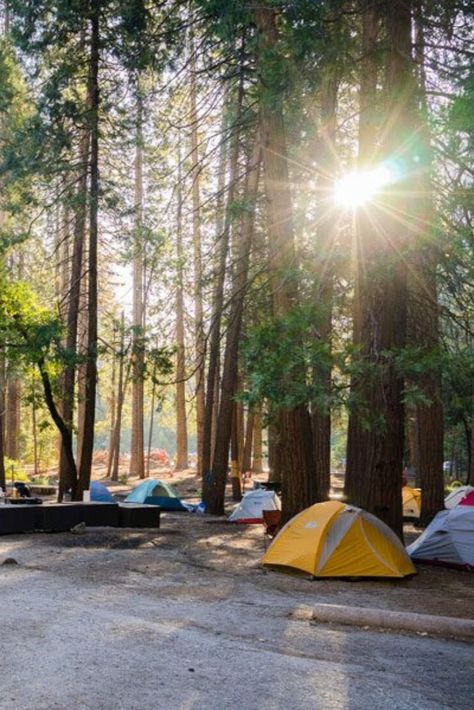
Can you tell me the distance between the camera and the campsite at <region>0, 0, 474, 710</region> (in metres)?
6.39

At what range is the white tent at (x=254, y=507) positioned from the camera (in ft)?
58.6

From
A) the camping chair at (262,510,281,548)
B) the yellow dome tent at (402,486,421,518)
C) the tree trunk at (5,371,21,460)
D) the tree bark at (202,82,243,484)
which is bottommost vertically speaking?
the yellow dome tent at (402,486,421,518)

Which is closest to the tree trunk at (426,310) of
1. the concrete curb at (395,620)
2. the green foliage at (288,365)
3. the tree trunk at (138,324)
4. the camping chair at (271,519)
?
the green foliage at (288,365)

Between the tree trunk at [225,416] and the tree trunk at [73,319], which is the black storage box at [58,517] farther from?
the tree trunk at [225,416]

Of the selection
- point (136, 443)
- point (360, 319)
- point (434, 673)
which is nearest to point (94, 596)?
point (434, 673)

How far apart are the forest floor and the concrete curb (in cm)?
14

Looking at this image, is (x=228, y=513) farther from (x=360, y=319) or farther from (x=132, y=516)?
(x=360, y=319)

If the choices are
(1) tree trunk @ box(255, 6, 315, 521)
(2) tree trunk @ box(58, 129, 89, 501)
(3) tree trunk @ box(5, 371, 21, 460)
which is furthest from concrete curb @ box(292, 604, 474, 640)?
(3) tree trunk @ box(5, 371, 21, 460)

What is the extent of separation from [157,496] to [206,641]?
1498 cm

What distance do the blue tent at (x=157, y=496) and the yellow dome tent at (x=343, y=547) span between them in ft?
35.2

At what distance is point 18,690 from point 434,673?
3211 mm

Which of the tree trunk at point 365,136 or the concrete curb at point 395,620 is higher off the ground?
the tree trunk at point 365,136

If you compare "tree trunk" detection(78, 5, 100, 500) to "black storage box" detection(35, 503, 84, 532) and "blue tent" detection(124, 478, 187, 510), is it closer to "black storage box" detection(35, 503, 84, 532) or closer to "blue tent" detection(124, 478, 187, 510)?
"blue tent" detection(124, 478, 187, 510)

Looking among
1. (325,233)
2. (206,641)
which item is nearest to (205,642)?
(206,641)
